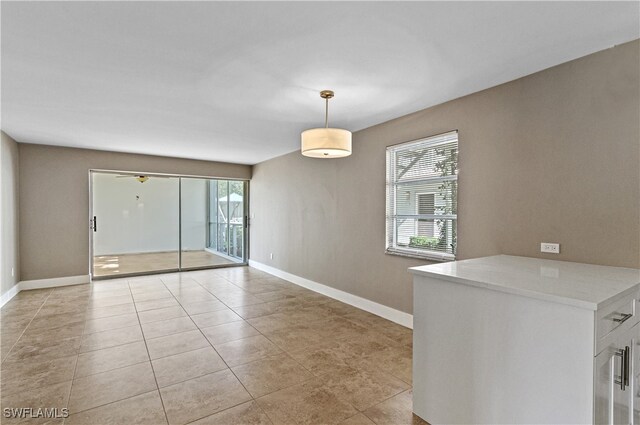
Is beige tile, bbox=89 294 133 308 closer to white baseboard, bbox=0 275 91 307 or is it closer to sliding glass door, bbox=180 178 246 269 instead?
white baseboard, bbox=0 275 91 307

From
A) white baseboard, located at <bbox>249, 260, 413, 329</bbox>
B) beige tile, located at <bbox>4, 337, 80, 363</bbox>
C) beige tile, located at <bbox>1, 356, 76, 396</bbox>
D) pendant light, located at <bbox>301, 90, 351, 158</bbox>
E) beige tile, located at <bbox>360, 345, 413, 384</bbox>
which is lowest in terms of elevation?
beige tile, located at <bbox>360, 345, 413, 384</bbox>

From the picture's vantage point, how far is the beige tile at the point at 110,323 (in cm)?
367

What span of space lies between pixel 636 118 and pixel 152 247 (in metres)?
8.06

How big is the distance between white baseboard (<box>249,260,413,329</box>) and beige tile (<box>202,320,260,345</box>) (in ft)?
5.12

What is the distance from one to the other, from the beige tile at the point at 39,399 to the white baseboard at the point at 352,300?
3.18 m

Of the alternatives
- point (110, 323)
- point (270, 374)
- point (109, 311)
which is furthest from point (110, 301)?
point (270, 374)

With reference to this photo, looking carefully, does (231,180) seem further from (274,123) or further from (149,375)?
(149,375)

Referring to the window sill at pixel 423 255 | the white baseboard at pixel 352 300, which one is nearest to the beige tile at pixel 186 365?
the white baseboard at pixel 352 300

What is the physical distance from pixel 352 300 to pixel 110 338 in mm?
2975

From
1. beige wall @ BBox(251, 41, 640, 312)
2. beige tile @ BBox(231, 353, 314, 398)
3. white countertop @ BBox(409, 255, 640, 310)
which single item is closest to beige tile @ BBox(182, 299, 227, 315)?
beige tile @ BBox(231, 353, 314, 398)

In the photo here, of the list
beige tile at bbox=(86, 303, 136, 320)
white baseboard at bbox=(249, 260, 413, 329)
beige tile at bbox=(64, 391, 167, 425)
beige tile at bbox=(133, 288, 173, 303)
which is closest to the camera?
beige tile at bbox=(64, 391, 167, 425)

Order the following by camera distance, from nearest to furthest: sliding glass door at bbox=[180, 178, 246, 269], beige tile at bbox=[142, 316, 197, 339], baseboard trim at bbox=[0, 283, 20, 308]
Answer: beige tile at bbox=[142, 316, 197, 339] → baseboard trim at bbox=[0, 283, 20, 308] → sliding glass door at bbox=[180, 178, 246, 269]

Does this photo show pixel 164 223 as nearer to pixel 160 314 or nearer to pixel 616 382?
pixel 160 314

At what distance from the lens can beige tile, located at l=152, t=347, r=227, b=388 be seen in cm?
262
